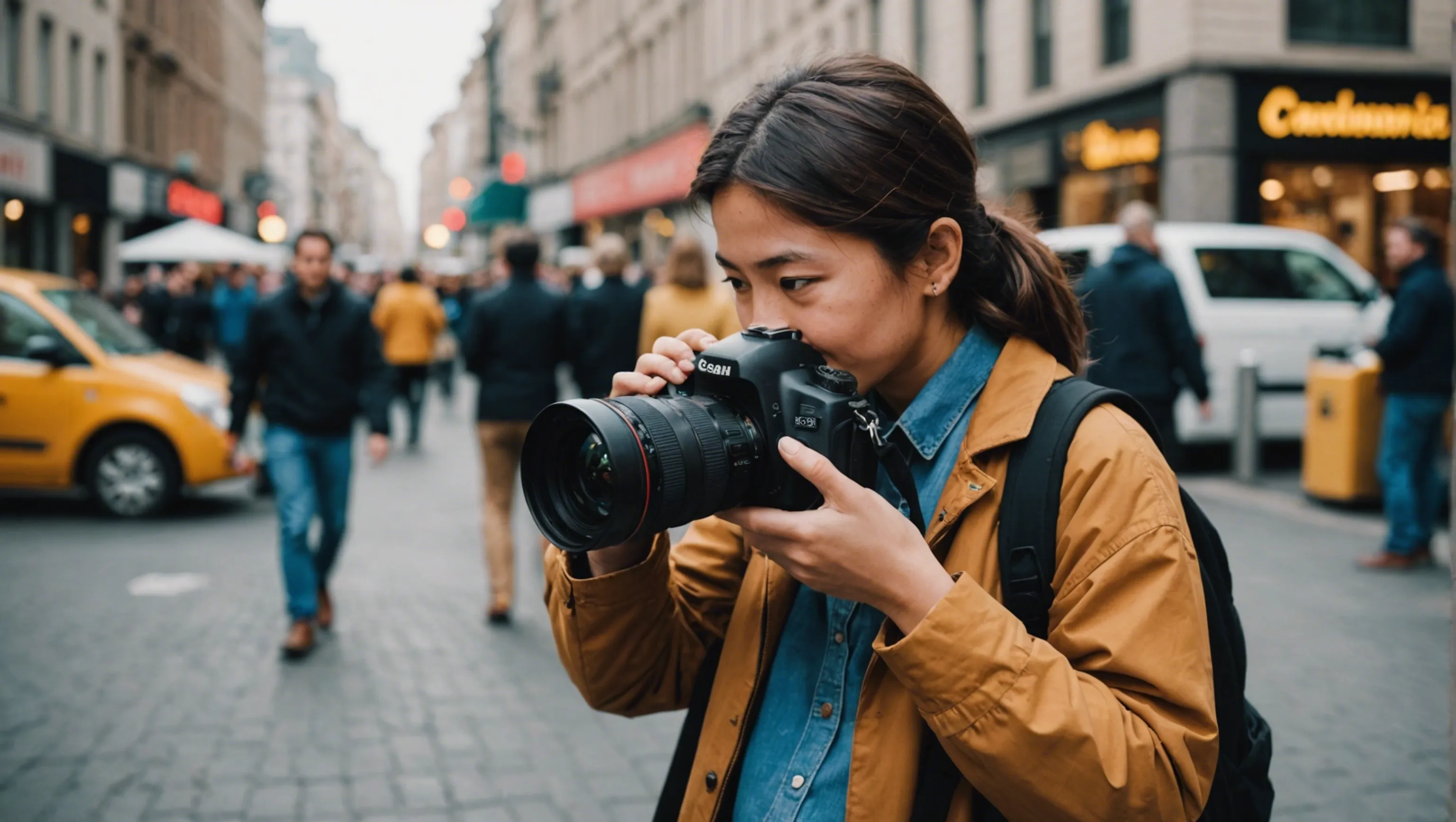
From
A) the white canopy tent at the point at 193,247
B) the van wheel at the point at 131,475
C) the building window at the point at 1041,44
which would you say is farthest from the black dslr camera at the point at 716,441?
the white canopy tent at the point at 193,247

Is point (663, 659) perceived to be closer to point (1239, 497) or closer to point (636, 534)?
point (636, 534)

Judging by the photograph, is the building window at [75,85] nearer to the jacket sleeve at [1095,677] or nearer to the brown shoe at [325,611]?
the brown shoe at [325,611]

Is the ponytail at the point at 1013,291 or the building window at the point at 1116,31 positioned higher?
the building window at the point at 1116,31

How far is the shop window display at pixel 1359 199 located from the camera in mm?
16484

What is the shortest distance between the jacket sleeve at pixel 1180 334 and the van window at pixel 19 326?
7897mm

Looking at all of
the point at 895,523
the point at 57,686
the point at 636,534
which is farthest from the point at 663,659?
the point at 57,686

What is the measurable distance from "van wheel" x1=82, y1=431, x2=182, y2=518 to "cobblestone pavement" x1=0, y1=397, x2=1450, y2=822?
126cm

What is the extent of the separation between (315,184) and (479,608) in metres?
112

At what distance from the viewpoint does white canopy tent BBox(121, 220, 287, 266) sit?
2095cm

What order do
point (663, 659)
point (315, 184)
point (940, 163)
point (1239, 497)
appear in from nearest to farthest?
1. point (940, 163)
2. point (663, 659)
3. point (1239, 497)
4. point (315, 184)

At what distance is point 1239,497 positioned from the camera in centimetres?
965

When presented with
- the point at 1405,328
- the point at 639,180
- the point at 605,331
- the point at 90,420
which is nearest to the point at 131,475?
the point at 90,420

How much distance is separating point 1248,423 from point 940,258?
9264mm

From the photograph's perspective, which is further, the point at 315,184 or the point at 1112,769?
the point at 315,184
